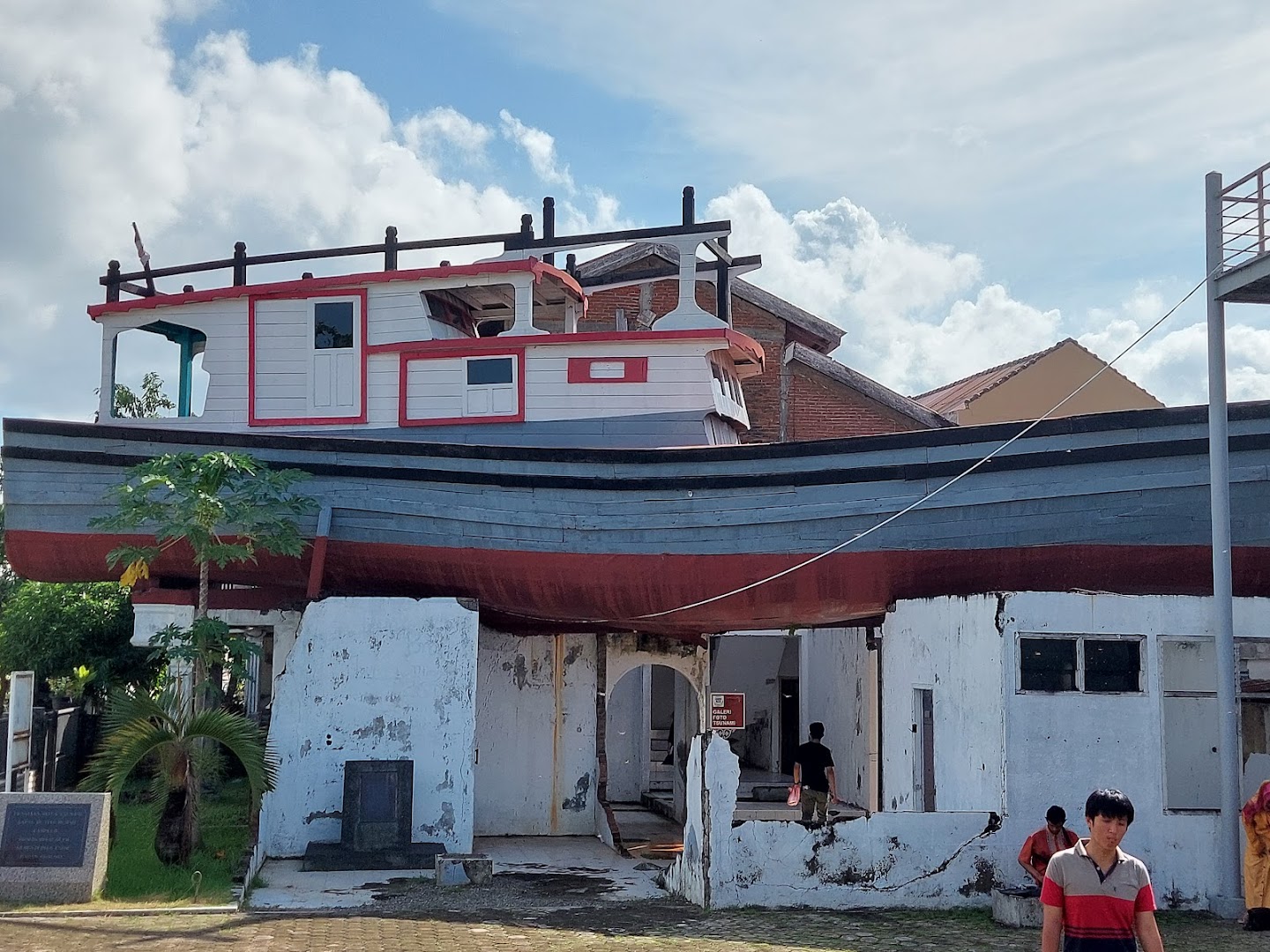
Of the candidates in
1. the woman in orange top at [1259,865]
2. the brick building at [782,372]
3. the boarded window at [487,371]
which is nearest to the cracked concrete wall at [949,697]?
the woman in orange top at [1259,865]

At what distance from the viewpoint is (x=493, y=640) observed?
620 inches

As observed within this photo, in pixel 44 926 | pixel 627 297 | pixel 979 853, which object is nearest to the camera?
pixel 44 926

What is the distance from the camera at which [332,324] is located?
15.5m

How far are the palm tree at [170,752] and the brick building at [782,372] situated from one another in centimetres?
1424

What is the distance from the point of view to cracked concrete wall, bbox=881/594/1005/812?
10.9 metres

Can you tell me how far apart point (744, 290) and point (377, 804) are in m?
14.9

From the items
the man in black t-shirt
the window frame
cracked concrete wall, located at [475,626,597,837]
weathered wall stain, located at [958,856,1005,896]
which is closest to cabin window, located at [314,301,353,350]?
cracked concrete wall, located at [475,626,597,837]

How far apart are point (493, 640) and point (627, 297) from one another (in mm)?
10766

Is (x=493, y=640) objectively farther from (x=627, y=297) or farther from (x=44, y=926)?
(x=627, y=297)

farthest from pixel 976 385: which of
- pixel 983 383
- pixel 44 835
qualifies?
pixel 44 835

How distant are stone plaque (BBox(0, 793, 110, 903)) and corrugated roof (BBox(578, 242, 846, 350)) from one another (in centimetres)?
1558

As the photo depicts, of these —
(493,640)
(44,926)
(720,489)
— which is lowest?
(44,926)

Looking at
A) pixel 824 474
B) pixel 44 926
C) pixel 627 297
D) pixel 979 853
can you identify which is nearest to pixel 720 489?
pixel 824 474

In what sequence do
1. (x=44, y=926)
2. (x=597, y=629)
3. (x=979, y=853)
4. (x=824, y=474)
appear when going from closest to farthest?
(x=44, y=926) → (x=979, y=853) → (x=824, y=474) → (x=597, y=629)
